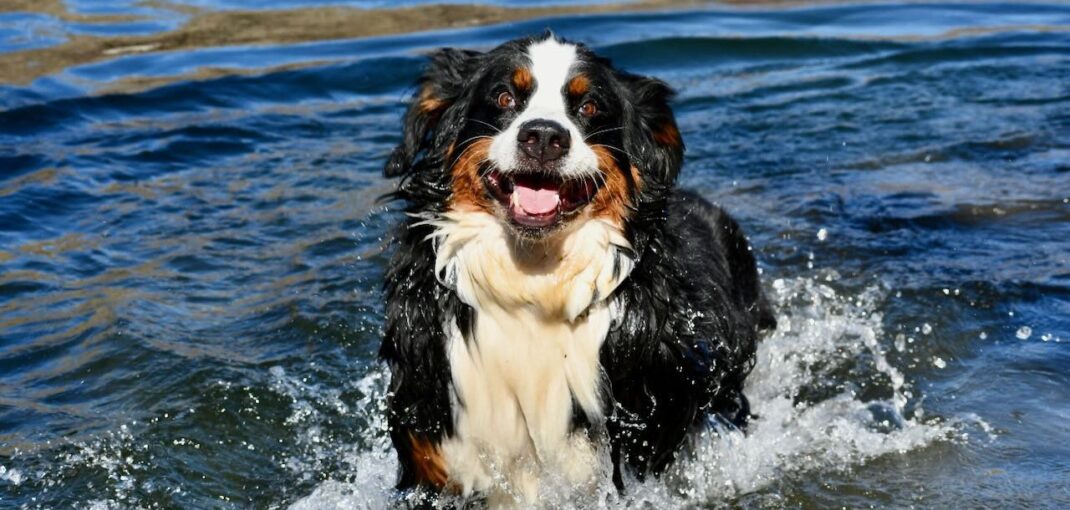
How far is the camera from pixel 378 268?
23.4 ft

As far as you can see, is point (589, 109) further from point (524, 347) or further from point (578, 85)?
point (524, 347)

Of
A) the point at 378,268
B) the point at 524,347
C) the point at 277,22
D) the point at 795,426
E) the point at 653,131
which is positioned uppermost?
the point at 653,131

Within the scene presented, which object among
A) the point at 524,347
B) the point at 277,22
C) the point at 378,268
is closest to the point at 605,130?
the point at 524,347

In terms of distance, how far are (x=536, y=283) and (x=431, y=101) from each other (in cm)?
75

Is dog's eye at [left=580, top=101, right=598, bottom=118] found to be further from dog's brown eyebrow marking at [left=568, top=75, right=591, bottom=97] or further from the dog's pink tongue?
the dog's pink tongue

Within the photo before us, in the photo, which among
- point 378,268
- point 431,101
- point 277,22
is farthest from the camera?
point 277,22

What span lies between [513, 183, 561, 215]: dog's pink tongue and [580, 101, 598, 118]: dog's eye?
0.29 metres

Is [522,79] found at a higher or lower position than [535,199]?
higher

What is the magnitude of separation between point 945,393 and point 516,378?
92.0 inches

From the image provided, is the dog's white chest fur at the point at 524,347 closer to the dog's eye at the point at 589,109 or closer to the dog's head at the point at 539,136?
the dog's head at the point at 539,136

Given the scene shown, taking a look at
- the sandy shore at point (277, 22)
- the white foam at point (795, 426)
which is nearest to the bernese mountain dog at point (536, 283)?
the white foam at point (795, 426)

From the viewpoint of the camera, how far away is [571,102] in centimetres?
428

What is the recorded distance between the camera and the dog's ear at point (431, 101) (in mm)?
4477

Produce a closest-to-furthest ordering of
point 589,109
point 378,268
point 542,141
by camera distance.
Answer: point 542,141, point 589,109, point 378,268
